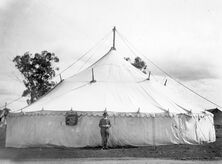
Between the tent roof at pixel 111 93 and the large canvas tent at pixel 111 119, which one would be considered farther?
the tent roof at pixel 111 93

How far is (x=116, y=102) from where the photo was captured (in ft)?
55.2

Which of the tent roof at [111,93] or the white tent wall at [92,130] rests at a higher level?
the tent roof at [111,93]

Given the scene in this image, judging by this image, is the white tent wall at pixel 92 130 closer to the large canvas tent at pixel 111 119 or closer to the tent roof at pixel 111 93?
the large canvas tent at pixel 111 119

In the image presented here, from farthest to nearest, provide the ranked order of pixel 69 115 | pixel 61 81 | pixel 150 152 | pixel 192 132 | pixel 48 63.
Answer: pixel 48 63
pixel 61 81
pixel 192 132
pixel 69 115
pixel 150 152

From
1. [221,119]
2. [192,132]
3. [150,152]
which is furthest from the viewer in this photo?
[221,119]

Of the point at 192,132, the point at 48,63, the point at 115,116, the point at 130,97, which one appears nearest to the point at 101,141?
the point at 115,116

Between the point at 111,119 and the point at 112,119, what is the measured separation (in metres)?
0.05

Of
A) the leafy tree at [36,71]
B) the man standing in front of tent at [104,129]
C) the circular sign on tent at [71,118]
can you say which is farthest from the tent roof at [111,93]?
the leafy tree at [36,71]

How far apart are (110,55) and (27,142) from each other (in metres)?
7.47

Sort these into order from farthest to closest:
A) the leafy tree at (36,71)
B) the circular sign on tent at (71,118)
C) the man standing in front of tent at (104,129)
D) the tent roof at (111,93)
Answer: the leafy tree at (36,71), the tent roof at (111,93), the circular sign on tent at (71,118), the man standing in front of tent at (104,129)

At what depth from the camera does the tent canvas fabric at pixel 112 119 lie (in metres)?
15.9

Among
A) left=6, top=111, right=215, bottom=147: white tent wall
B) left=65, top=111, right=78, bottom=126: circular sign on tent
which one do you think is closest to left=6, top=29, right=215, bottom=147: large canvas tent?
left=6, top=111, right=215, bottom=147: white tent wall

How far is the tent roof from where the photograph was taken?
16469 mm

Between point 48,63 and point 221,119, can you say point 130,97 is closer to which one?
point 48,63
